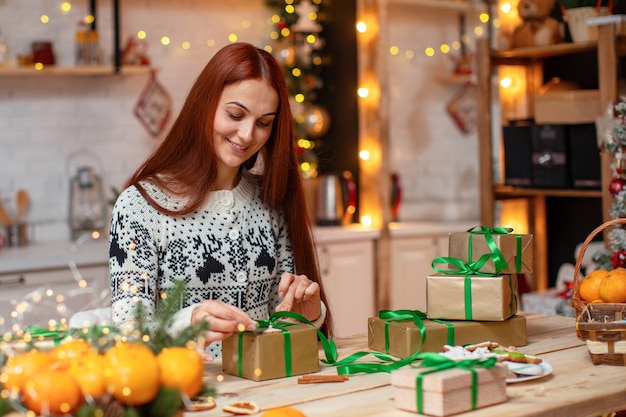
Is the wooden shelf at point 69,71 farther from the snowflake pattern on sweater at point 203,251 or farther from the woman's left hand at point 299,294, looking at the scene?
the woman's left hand at point 299,294

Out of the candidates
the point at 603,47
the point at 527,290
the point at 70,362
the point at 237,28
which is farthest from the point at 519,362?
the point at 237,28

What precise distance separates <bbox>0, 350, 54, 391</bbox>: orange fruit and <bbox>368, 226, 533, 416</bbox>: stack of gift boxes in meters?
0.91

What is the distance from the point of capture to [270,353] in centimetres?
199

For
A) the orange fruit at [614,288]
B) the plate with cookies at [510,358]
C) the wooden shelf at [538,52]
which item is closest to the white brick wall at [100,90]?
the wooden shelf at [538,52]

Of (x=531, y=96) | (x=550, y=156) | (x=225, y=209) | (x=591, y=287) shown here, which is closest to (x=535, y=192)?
(x=550, y=156)

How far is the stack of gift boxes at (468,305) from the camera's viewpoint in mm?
2172

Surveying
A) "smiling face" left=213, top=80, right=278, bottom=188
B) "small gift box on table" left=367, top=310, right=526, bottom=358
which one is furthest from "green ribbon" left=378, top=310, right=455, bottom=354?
"smiling face" left=213, top=80, right=278, bottom=188

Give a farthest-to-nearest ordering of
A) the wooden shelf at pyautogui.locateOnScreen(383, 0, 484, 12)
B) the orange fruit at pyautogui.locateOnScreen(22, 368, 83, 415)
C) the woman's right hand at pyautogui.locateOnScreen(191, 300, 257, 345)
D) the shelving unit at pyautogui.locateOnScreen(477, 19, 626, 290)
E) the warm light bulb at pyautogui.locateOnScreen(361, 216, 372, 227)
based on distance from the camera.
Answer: the wooden shelf at pyautogui.locateOnScreen(383, 0, 484, 12), the warm light bulb at pyautogui.locateOnScreen(361, 216, 372, 227), the shelving unit at pyautogui.locateOnScreen(477, 19, 626, 290), the woman's right hand at pyautogui.locateOnScreen(191, 300, 257, 345), the orange fruit at pyautogui.locateOnScreen(22, 368, 83, 415)

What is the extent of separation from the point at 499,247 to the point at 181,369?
3.44 feet

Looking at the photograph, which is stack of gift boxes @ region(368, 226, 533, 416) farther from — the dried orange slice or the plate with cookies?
the dried orange slice

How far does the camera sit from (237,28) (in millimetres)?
5434

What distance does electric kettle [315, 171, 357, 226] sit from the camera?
530 cm

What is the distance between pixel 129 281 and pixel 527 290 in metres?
2.63

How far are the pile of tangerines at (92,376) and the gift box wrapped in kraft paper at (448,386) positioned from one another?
423 mm
